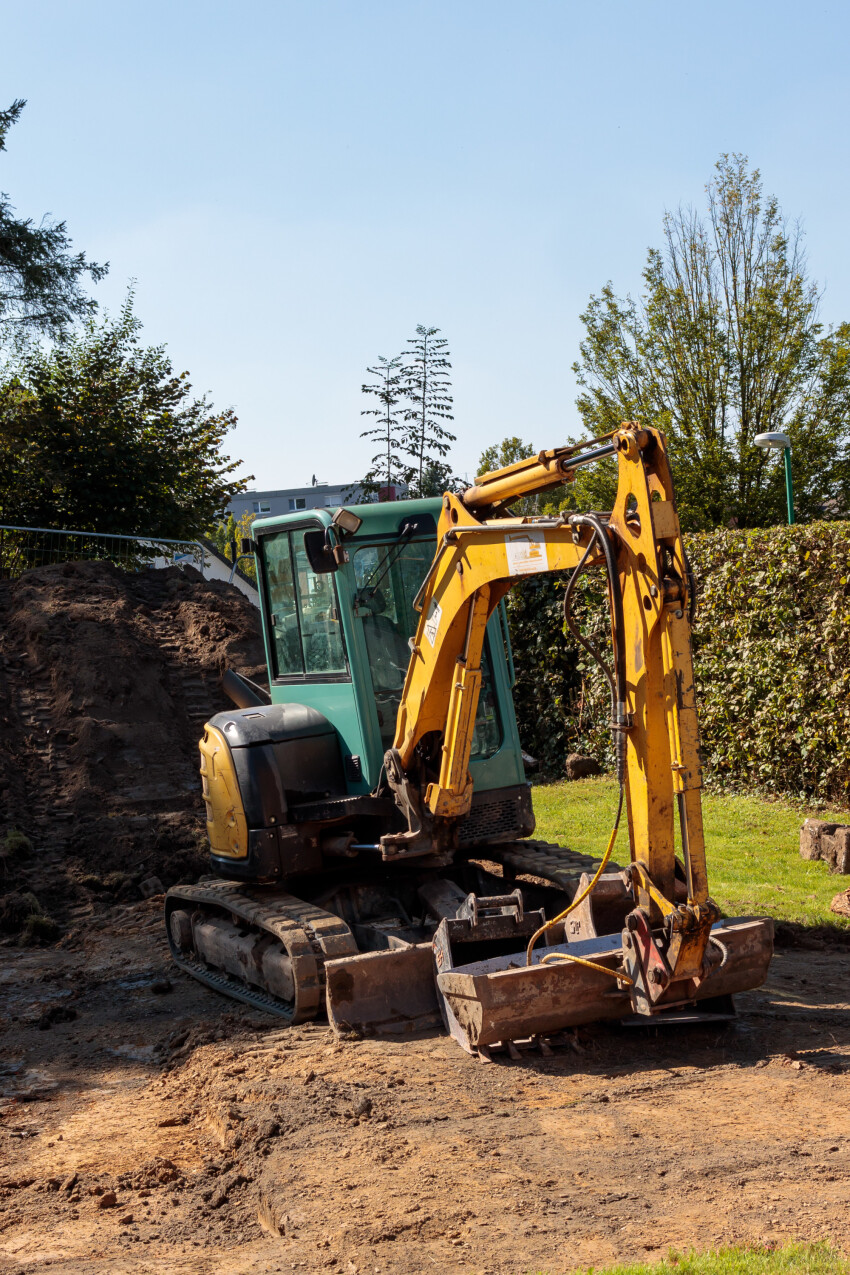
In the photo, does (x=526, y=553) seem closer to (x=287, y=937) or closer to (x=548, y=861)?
(x=548, y=861)

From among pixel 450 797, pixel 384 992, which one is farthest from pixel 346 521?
pixel 384 992

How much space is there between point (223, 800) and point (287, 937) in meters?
1.20

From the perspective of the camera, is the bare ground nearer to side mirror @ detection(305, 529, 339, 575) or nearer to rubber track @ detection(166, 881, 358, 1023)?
rubber track @ detection(166, 881, 358, 1023)

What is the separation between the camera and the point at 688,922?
491 centimetres

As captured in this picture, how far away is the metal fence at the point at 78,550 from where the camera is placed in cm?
1830

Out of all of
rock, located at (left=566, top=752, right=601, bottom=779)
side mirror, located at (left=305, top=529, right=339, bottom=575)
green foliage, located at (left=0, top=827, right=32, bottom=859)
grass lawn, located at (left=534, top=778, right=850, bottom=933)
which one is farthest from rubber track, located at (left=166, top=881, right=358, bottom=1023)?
rock, located at (left=566, top=752, right=601, bottom=779)

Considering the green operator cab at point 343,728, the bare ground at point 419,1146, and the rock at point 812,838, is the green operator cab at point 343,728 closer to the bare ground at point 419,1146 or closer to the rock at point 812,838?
the bare ground at point 419,1146

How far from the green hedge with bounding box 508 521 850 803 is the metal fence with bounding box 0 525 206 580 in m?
8.98

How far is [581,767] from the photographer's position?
14.9 m

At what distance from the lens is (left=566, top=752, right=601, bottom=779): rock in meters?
14.9

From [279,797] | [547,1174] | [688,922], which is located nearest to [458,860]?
[279,797]

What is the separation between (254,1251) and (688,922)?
2109mm

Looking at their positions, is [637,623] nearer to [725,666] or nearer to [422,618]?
[422,618]

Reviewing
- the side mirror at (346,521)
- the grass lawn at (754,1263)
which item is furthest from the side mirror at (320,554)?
the grass lawn at (754,1263)
